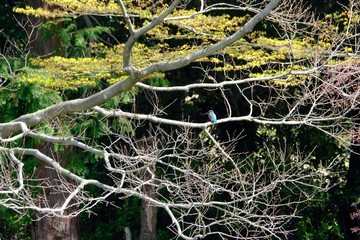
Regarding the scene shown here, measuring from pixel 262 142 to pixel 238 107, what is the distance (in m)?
0.90

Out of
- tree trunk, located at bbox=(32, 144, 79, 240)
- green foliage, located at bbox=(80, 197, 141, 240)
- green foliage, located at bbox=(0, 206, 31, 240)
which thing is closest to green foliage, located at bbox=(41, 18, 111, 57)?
tree trunk, located at bbox=(32, 144, 79, 240)

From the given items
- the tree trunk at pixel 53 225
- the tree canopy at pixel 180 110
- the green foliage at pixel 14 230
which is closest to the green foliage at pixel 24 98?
the tree canopy at pixel 180 110

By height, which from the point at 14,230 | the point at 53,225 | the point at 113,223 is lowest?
the point at 14,230

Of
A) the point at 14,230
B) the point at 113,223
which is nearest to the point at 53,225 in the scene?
the point at 113,223

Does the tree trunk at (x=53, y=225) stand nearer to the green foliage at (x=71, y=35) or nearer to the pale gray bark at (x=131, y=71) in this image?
the green foliage at (x=71, y=35)

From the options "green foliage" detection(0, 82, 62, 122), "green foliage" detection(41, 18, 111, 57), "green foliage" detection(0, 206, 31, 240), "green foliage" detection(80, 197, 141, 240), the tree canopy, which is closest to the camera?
the tree canopy

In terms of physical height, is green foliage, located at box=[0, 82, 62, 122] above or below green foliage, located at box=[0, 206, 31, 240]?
Result: above

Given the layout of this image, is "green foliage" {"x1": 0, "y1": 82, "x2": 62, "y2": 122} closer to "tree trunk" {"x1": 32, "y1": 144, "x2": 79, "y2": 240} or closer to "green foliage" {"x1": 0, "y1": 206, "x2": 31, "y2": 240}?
"tree trunk" {"x1": 32, "y1": 144, "x2": 79, "y2": 240}

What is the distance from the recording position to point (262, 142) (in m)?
13.4

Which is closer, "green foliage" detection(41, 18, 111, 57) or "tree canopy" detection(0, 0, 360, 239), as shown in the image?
"tree canopy" detection(0, 0, 360, 239)

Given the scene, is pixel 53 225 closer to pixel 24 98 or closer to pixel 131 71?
pixel 24 98

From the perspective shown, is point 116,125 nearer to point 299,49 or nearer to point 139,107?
point 139,107

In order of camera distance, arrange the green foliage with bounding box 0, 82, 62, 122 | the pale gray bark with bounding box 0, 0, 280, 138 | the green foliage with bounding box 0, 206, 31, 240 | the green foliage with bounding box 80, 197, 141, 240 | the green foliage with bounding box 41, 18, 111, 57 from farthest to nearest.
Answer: the green foliage with bounding box 0, 206, 31, 240 → the green foliage with bounding box 80, 197, 141, 240 → the green foliage with bounding box 41, 18, 111, 57 → the green foliage with bounding box 0, 82, 62, 122 → the pale gray bark with bounding box 0, 0, 280, 138

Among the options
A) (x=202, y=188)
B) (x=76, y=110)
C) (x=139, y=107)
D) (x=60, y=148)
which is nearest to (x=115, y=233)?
(x=139, y=107)
